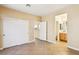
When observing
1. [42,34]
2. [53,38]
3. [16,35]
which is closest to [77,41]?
[53,38]

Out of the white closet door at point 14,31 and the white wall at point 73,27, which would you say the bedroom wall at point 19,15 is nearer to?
the white closet door at point 14,31

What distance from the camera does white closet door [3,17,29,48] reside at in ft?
19.7

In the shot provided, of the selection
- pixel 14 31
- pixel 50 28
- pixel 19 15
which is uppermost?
pixel 19 15

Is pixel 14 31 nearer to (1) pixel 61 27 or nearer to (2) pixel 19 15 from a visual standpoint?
(2) pixel 19 15

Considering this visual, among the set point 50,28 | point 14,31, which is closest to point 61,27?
point 50,28

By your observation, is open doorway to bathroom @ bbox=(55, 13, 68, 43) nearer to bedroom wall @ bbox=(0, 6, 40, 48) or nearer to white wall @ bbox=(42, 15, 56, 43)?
white wall @ bbox=(42, 15, 56, 43)

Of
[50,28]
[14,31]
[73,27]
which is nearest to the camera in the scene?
[73,27]

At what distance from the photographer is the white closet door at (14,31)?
6004 mm

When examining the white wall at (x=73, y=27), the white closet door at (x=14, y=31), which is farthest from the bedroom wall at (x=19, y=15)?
the white wall at (x=73, y=27)

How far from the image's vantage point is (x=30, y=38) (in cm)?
827

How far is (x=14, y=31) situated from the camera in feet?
22.2

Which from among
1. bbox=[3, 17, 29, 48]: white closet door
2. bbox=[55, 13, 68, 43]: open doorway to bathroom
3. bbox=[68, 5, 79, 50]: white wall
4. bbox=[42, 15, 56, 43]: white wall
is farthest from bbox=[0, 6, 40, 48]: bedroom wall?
bbox=[68, 5, 79, 50]: white wall

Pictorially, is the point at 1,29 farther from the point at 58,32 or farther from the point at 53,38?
the point at 58,32

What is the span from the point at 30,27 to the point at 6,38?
2605mm
